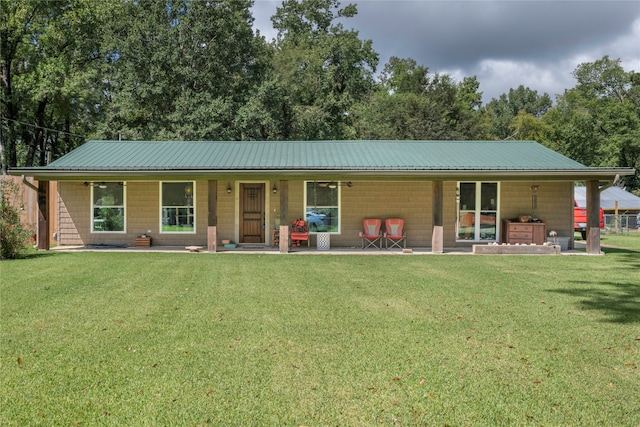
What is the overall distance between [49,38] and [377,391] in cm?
2648

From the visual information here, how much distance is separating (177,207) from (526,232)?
9.84m

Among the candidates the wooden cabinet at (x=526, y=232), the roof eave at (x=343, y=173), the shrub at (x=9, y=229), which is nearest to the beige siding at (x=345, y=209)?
the wooden cabinet at (x=526, y=232)

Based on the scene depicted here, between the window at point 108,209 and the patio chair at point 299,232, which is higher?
the window at point 108,209

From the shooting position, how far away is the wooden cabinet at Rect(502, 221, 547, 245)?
39.3ft

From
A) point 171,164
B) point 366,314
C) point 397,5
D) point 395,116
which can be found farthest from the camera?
point 395,116

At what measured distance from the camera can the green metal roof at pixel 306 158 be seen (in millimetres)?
11234

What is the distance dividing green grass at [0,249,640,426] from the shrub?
8.18 feet

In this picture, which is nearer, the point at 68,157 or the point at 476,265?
the point at 476,265

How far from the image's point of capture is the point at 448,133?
2805cm

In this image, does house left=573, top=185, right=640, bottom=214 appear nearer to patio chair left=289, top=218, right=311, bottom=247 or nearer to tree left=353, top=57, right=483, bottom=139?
tree left=353, top=57, right=483, bottom=139

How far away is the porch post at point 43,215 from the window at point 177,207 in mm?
2870

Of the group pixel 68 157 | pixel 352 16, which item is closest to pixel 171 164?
pixel 68 157

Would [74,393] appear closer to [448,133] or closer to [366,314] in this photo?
[366,314]

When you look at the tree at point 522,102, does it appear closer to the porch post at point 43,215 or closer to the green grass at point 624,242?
the green grass at point 624,242
